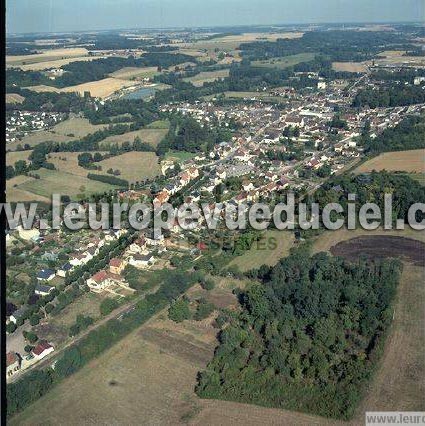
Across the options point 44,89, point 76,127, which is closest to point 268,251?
point 76,127

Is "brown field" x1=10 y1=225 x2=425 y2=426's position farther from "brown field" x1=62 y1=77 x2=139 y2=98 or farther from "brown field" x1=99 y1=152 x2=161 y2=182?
"brown field" x1=62 y1=77 x2=139 y2=98

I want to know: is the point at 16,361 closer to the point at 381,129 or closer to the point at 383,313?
the point at 383,313

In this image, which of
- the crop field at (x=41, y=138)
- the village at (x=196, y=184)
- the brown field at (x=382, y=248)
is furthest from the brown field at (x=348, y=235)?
the crop field at (x=41, y=138)

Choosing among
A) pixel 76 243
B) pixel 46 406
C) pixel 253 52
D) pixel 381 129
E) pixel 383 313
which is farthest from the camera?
pixel 253 52

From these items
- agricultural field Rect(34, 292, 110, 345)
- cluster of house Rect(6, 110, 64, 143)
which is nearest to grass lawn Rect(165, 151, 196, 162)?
cluster of house Rect(6, 110, 64, 143)

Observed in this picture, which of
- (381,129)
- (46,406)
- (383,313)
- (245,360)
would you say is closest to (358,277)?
(383,313)

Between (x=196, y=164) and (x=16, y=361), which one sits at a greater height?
(x=196, y=164)

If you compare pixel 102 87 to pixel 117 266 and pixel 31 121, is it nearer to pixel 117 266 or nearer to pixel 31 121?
pixel 31 121
